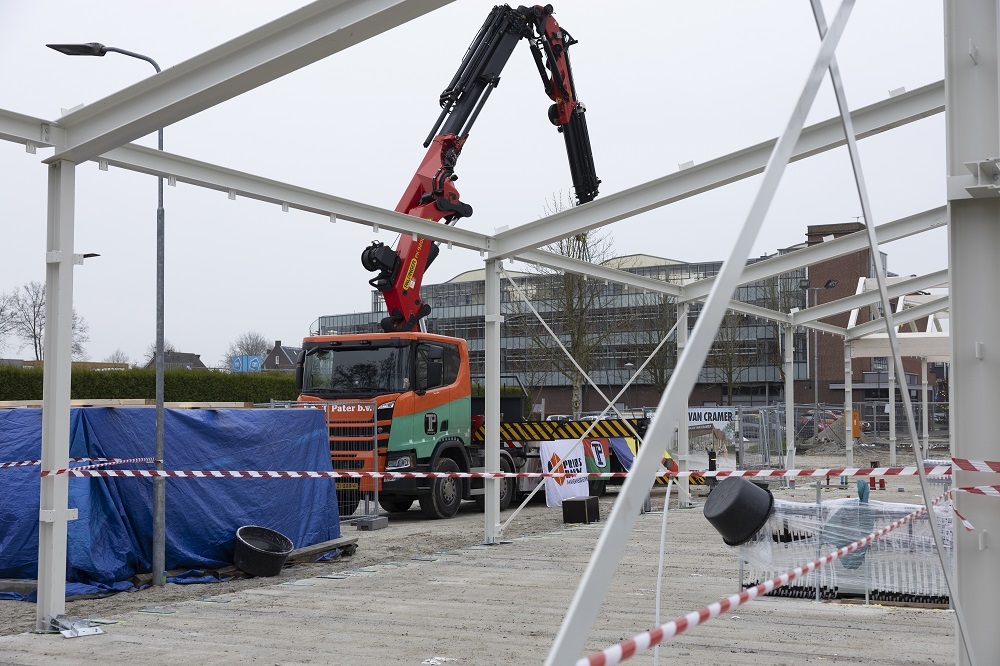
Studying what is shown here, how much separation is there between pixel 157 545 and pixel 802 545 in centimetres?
625

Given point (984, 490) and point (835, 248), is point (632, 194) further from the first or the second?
point (984, 490)

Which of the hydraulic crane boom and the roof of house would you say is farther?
the roof of house

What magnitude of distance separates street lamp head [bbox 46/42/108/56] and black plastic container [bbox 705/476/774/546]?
26.6ft

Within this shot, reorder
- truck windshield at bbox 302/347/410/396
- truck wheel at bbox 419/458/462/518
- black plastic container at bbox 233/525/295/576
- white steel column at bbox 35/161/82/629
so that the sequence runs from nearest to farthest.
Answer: white steel column at bbox 35/161/82/629, black plastic container at bbox 233/525/295/576, truck windshield at bbox 302/347/410/396, truck wheel at bbox 419/458/462/518

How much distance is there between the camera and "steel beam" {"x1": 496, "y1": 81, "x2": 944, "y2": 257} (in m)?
9.84

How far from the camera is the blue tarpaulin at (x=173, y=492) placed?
9.66m

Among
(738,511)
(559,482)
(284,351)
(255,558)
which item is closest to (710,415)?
(559,482)

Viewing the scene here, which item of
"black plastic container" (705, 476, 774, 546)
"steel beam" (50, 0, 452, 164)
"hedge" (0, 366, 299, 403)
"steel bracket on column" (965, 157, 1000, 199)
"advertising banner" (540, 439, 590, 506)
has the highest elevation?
"steel beam" (50, 0, 452, 164)

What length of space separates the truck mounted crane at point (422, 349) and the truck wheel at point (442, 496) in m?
0.02

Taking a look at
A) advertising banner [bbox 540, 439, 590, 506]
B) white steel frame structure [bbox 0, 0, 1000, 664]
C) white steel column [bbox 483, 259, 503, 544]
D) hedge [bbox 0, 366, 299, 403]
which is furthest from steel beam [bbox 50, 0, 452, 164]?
hedge [bbox 0, 366, 299, 403]

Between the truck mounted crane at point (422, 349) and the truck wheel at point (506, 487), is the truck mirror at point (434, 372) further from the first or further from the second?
the truck wheel at point (506, 487)

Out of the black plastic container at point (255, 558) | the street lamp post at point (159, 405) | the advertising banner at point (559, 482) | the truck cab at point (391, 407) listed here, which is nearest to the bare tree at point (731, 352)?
the advertising banner at point (559, 482)

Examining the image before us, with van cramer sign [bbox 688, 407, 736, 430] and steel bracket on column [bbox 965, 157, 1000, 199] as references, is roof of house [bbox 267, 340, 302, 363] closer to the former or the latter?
van cramer sign [bbox 688, 407, 736, 430]

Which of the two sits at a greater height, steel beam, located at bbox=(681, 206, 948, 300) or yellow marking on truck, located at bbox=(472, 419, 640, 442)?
steel beam, located at bbox=(681, 206, 948, 300)
